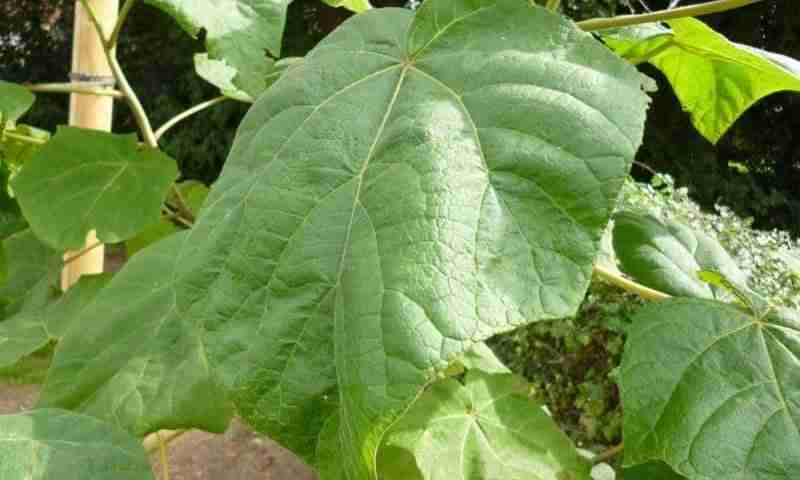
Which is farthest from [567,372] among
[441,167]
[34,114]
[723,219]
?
[34,114]

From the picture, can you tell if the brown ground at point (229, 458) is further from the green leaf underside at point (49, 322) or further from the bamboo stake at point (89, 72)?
the green leaf underside at point (49, 322)

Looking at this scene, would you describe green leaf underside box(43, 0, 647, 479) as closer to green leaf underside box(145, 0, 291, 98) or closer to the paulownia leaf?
green leaf underside box(145, 0, 291, 98)

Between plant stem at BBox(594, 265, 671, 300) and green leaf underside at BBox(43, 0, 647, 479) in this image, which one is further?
plant stem at BBox(594, 265, 671, 300)

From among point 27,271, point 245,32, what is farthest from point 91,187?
point 245,32

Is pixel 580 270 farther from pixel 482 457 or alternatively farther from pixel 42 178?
pixel 42 178

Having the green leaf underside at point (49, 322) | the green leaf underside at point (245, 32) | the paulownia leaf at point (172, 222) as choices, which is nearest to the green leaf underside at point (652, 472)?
the green leaf underside at point (245, 32)

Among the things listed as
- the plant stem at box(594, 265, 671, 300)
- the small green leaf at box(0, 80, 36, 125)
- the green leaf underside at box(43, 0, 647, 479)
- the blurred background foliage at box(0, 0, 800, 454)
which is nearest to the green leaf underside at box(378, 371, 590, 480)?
the plant stem at box(594, 265, 671, 300)

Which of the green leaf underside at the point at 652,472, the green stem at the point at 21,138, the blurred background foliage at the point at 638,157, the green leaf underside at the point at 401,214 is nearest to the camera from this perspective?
the green leaf underside at the point at 401,214

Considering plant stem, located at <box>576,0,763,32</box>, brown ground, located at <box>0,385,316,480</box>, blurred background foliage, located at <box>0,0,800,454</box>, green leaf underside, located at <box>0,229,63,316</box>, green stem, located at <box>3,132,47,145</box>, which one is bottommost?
brown ground, located at <box>0,385,316,480</box>
